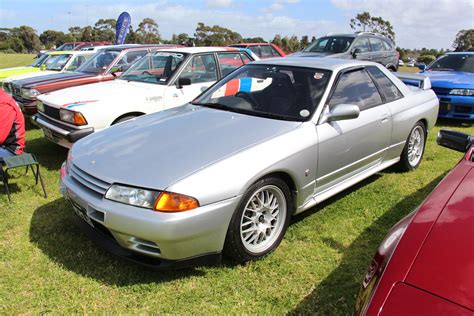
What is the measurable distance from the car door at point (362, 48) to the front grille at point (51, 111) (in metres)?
8.40

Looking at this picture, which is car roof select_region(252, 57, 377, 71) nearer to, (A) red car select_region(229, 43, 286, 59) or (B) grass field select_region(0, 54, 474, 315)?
(B) grass field select_region(0, 54, 474, 315)

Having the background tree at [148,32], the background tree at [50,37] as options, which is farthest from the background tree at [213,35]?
the background tree at [50,37]

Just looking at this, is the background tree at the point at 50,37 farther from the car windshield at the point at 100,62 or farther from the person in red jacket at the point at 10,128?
the person in red jacket at the point at 10,128

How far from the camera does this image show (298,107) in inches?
137

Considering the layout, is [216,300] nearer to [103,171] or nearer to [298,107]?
[103,171]

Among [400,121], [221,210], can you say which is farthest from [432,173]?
[221,210]

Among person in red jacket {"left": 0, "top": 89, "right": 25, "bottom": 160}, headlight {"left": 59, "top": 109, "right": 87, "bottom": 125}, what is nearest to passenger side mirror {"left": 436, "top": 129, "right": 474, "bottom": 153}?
headlight {"left": 59, "top": 109, "right": 87, "bottom": 125}

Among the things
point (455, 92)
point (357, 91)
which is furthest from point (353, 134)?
point (455, 92)

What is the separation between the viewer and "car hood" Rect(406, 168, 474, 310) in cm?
143

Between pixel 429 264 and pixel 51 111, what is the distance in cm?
528

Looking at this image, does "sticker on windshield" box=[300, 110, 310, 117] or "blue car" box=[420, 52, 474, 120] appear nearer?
"sticker on windshield" box=[300, 110, 310, 117]

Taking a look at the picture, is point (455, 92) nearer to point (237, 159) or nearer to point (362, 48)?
point (362, 48)

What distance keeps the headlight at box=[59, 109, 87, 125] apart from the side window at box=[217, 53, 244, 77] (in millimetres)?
2367

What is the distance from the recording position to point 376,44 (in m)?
12.0
